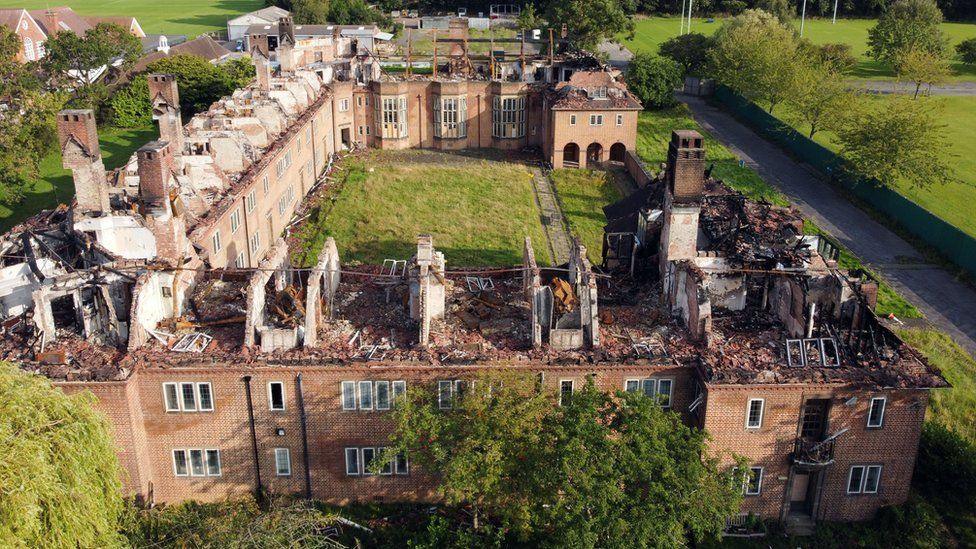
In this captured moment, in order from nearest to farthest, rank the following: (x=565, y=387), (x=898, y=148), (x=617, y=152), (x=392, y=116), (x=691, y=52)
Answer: (x=565, y=387), (x=898, y=148), (x=617, y=152), (x=392, y=116), (x=691, y=52)

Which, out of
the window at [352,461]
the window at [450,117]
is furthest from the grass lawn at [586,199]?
the window at [352,461]

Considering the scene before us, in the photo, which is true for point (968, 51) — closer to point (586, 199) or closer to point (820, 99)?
point (820, 99)

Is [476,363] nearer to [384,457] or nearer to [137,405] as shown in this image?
[384,457]

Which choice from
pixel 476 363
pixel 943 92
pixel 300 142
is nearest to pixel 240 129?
pixel 300 142

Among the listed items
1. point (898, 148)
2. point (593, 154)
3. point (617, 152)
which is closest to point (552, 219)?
point (593, 154)

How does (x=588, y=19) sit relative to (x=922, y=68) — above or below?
above

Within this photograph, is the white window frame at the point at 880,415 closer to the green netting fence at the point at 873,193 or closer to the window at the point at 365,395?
the window at the point at 365,395
